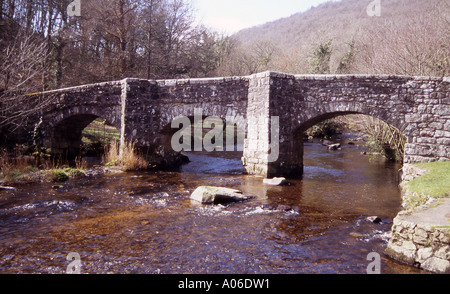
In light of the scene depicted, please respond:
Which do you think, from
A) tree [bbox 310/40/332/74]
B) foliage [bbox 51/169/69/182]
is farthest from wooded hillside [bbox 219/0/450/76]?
foliage [bbox 51/169/69/182]

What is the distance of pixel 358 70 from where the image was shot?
58.1 ft

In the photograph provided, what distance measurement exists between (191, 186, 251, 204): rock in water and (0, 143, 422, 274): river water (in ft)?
0.86

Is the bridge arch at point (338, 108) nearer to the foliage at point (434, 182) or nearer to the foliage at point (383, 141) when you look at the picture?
the foliage at point (434, 182)

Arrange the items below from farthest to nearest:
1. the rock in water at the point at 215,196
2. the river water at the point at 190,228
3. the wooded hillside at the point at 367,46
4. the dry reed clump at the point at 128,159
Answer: the wooded hillside at the point at 367,46 < the dry reed clump at the point at 128,159 < the rock in water at the point at 215,196 < the river water at the point at 190,228

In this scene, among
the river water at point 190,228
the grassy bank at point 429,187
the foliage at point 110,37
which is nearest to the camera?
the river water at point 190,228

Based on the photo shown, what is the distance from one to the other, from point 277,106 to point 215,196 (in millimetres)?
3610

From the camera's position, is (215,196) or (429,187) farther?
(215,196)

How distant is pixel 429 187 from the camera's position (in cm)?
615

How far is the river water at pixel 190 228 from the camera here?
4223mm

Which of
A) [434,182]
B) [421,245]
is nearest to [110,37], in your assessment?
[434,182]

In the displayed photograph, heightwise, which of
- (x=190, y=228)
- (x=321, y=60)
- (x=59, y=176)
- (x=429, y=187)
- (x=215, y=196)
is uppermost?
(x=321, y=60)

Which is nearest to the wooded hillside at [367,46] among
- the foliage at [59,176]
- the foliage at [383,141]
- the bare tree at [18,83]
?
the foliage at [383,141]

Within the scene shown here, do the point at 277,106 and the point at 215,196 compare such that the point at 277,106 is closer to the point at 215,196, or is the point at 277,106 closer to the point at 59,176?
the point at 215,196

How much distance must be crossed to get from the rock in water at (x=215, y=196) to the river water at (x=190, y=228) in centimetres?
26
